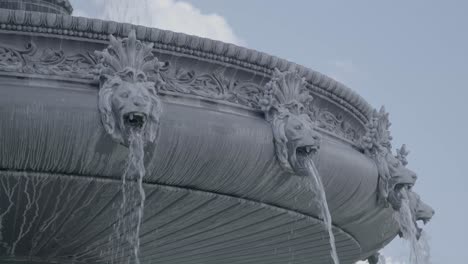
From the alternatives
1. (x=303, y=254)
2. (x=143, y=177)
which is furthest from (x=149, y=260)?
(x=143, y=177)

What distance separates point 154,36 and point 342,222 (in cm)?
304

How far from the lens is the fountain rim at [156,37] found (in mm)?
8312

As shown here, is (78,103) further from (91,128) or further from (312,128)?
(312,128)

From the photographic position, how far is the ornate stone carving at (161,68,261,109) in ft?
28.6

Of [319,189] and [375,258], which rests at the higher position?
[375,258]

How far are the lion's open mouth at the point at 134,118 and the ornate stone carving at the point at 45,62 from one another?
588mm

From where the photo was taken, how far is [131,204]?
344 inches

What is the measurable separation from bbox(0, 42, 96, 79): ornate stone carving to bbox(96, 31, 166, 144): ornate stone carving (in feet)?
0.56

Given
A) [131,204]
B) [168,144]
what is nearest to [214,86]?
[168,144]

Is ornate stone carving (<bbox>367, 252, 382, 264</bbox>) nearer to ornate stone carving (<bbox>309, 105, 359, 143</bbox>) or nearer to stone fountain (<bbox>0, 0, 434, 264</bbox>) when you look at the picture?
stone fountain (<bbox>0, 0, 434, 264</bbox>)

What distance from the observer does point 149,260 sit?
1094 centimetres

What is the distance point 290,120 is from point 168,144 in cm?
131

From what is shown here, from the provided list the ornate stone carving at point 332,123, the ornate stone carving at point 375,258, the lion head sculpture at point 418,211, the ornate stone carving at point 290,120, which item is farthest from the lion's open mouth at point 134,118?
the ornate stone carving at point 375,258

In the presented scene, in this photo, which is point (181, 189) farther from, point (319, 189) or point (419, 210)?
point (419, 210)
